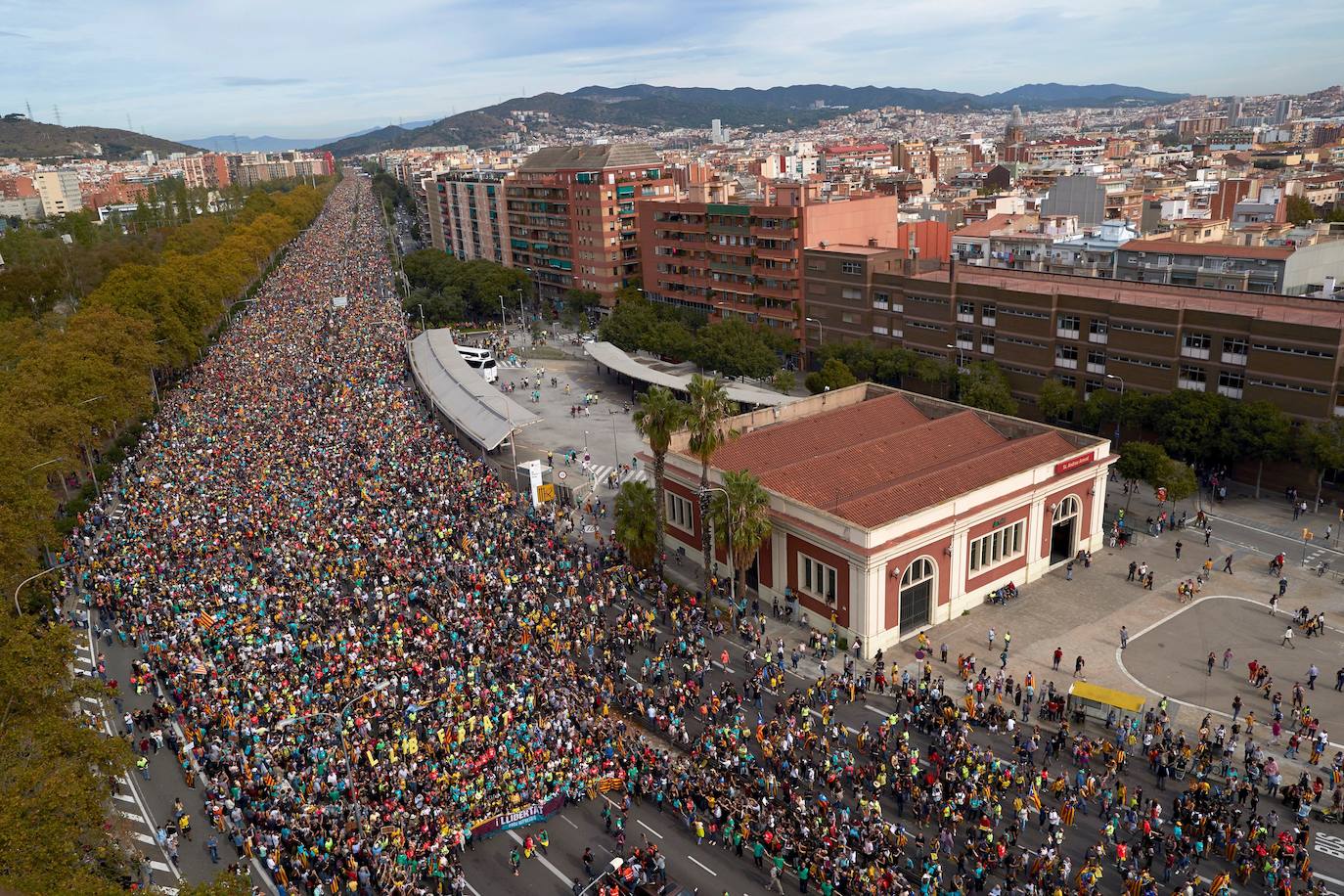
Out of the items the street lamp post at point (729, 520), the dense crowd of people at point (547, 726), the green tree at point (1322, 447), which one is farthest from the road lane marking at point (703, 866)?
the green tree at point (1322, 447)

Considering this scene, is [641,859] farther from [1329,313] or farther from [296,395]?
[296,395]

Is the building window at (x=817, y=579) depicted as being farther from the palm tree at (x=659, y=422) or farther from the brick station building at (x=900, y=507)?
the palm tree at (x=659, y=422)

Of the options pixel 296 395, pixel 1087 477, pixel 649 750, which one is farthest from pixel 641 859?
pixel 296 395

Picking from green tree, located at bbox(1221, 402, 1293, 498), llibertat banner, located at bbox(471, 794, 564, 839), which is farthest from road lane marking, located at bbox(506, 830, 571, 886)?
green tree, located at bbox(1221, 402, 1293, 498)

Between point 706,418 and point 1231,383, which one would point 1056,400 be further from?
point 706,418

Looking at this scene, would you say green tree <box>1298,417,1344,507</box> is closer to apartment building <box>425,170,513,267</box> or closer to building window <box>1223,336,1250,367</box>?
building window <box>1223,336,1250,367</box>

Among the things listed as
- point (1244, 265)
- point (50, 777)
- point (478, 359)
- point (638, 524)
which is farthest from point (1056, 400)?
point (50, 777)
